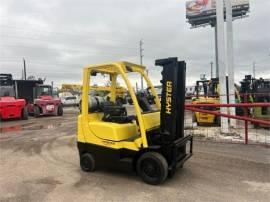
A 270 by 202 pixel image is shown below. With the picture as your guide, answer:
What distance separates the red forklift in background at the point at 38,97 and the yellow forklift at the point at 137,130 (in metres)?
14.2

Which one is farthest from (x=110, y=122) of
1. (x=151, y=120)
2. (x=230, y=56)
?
(x=230, y=56)

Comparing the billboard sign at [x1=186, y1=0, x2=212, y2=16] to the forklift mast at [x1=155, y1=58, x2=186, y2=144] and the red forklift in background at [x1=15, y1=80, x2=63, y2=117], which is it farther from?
the forklift mast at [x1=155, y1=58, x2=186, y2=144]

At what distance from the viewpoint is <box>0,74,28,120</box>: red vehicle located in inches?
648

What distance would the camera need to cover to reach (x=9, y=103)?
1658 centimetres

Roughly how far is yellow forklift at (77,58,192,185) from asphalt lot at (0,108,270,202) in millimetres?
286

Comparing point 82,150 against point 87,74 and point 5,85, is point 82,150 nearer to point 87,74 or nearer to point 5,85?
point 87,74

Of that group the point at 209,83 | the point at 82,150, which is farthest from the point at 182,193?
the point at 209,83

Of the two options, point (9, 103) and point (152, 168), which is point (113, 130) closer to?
point (152, 168)

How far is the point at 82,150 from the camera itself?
18.5 feet

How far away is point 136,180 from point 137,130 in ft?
2.89

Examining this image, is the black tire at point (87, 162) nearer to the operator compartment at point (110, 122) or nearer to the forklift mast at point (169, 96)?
the operator compartment at point (110, 122)

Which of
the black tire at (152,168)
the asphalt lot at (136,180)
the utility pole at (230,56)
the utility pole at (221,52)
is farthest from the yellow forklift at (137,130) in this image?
the utility pole at (230,56)

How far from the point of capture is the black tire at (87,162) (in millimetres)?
5492

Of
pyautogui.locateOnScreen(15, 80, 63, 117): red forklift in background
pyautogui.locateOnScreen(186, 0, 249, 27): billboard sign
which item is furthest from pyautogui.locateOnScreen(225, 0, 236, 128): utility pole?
pyautogui.locateOnScreen(186, 0, 249, 27): billboard sign
